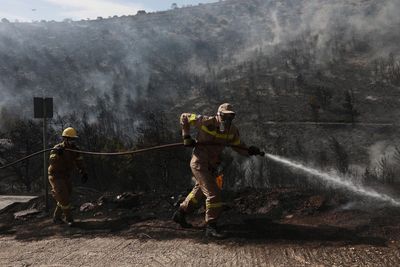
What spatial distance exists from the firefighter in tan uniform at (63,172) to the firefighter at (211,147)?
240 cm

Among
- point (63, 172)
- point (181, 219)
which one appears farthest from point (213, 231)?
point (63, 172)

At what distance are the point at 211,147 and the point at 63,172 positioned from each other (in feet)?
9.31

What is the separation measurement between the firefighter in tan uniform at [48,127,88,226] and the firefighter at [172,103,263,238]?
2.40m

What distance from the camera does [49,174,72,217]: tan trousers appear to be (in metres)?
6.56

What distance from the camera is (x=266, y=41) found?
43.3 m

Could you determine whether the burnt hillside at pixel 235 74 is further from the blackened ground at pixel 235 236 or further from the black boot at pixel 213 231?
the black boot at pixel 213 231

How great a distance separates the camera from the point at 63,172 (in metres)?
6.79

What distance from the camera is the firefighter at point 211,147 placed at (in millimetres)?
5090

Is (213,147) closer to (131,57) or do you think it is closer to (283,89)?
(283,89)

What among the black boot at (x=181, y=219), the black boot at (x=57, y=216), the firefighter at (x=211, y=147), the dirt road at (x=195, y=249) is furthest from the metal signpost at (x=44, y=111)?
the firefighter at (x=211, y=147)

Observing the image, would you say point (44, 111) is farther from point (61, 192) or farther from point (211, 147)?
point (211, 147)

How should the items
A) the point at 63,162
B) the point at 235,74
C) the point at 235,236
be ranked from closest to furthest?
the point at 235,236
the point at 63,162
the point at 235,74

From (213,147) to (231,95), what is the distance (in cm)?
2356

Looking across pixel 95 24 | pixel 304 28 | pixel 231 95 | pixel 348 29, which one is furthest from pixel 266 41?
pixel 95 24
